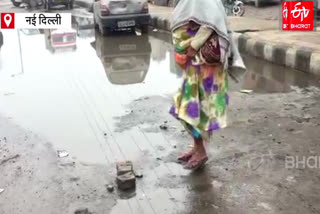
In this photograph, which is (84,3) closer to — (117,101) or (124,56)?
(124,56)

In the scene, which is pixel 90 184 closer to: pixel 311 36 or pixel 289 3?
pixel 311 36

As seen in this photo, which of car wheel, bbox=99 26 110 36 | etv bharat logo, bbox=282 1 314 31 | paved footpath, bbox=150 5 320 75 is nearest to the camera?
paved footpath, bbox=150 5 320 75

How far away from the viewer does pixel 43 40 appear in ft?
45.8

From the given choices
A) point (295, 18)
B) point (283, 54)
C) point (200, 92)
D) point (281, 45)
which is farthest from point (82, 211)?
point (295, 18)

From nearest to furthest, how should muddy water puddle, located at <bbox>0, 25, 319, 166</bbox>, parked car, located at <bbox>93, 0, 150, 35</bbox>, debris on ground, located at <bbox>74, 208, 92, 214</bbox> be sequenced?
debris on ground, located at <bbox>74, 208, 92, 214</bbox>, muddy water puddle, located at <bbox>0, 25, 319, 166</bbox>, parked car, located at <bbox>93, 0, 150, 35</bbox>

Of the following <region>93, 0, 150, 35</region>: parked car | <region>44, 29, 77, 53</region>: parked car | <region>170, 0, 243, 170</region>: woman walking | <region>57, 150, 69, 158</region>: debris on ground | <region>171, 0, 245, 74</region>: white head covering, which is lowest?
<region>44, 29, 77, 53</region>: parked car

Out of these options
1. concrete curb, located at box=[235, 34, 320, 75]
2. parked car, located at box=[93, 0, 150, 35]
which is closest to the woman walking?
concrete curb, located at box=[235, 34, 320, 75]

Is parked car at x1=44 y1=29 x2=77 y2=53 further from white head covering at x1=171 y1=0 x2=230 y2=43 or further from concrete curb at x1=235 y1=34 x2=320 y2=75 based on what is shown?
white head covering at x1=171 y1=0 x2=230 y2=43

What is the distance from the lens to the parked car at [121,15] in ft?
46.8

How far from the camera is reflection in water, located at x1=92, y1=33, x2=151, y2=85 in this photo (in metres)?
8.66

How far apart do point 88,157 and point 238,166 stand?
4.96ft

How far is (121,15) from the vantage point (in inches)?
567

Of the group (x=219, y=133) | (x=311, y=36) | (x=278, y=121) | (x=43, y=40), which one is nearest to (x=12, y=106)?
(x=219, y=133)

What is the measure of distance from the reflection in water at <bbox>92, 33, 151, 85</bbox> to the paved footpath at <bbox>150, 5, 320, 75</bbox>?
7.03 ft
